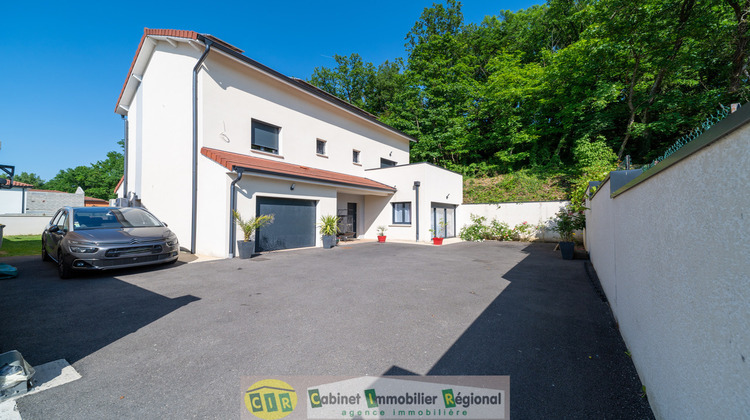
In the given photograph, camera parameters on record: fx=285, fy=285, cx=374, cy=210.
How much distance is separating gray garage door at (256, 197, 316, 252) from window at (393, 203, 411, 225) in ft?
18.1

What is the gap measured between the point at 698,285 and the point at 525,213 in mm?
16333

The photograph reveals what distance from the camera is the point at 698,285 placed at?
136 centimetres

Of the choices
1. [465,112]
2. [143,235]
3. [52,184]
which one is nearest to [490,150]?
[465,112]

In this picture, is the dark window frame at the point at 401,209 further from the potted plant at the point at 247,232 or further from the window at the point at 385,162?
the potted plant at the point at 247,232

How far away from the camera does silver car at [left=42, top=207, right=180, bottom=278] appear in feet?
19.2

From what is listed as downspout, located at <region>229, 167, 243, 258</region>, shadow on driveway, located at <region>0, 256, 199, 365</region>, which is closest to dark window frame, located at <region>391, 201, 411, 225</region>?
downspout, located at <region>229, 167, 243, 258</region>

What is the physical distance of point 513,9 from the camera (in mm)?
25969

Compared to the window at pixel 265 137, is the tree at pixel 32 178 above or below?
above

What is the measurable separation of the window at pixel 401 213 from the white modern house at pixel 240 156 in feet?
0.19

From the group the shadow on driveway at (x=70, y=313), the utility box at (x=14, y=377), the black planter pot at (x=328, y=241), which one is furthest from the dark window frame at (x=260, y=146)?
the utility box at (x=14, y=377)

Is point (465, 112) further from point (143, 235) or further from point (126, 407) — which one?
point (126, 407)

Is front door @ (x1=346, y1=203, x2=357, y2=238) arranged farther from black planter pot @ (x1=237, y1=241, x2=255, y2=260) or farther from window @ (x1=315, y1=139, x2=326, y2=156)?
black planter pot @ (x1=237, y1=241, x2=255, y2=260)

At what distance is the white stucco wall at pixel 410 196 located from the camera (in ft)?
49.8

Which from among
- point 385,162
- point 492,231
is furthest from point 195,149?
point 492,231
